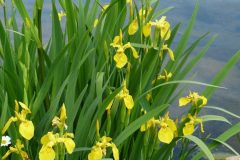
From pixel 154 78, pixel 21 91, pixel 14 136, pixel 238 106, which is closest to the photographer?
pixel 14 136

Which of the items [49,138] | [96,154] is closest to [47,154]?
[49,138]

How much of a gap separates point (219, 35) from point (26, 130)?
137 inches

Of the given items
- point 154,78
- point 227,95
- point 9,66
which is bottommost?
point 227,95

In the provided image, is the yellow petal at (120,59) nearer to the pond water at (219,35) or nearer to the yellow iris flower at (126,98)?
the yellow iris flower at (126,98)

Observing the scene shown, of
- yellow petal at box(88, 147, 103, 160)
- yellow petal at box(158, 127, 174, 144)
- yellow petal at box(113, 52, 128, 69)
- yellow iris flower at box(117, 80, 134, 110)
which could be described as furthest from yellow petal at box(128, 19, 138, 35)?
yellow petal at box(88, 147, 103, 160)

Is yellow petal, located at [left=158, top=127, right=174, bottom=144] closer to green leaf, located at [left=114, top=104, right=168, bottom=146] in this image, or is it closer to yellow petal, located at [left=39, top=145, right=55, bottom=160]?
green leaf, located at [left=114, top=104, right=168, bottom=146]

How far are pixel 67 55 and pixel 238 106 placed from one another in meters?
1.95

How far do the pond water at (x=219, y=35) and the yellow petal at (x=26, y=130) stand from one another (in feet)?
6.35

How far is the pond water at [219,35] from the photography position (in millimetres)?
3340

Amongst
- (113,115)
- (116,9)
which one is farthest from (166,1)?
(113,115)

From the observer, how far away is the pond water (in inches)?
131

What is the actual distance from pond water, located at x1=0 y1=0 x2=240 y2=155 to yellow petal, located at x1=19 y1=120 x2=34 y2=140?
6.35ft

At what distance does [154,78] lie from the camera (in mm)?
1712

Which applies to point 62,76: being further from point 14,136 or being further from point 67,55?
point 14,136
